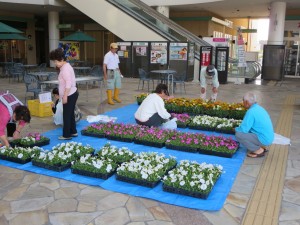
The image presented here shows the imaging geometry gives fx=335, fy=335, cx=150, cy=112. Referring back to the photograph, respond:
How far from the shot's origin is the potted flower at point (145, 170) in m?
4.07

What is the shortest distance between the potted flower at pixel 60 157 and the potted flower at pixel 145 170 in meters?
0.82

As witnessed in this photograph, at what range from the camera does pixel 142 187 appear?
160 inches

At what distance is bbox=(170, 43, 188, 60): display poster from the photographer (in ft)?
50.7

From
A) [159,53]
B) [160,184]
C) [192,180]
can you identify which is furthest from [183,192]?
[159,53]

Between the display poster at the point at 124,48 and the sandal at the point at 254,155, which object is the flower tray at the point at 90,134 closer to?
the sandal at the point at 254,155

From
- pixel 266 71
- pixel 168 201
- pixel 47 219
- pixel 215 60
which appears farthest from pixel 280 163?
pixel 266 71

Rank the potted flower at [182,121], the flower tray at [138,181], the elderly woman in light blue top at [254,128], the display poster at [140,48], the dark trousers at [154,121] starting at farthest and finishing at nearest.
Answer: the display poster at [140,48]
the potted flower at [182,121]
the dark trousers at [154,121]
the elderly woman in light blue top at [254,128]
the flower tray at [138,181]

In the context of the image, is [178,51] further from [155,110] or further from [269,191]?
[269,191]

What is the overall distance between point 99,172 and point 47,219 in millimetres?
1064

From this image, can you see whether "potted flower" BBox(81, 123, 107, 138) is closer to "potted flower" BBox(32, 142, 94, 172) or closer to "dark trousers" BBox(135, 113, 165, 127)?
"dark trousers" BBox(135, 113, 165, 127)

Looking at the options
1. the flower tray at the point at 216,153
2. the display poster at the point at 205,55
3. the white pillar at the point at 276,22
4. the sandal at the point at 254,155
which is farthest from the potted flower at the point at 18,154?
A: the white pillar at the point at 276,22

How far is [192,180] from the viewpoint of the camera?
13.0 feet

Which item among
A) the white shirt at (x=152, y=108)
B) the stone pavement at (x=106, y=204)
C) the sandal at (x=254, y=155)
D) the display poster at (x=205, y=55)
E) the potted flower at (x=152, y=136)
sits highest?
the display poster at (x=205, y=55)

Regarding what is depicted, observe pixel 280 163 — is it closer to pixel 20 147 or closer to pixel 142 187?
pixel 142 187
